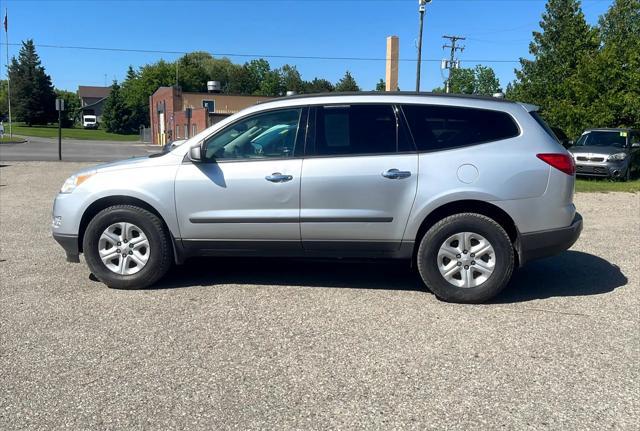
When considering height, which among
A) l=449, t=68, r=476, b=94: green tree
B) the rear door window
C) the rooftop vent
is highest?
l=449, t=68, r=476, b=94: green tree

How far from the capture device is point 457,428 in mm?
2988

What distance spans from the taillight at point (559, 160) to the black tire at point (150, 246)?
352 cm

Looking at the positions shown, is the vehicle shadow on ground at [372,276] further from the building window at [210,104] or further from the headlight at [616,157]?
the building window at [210,104]

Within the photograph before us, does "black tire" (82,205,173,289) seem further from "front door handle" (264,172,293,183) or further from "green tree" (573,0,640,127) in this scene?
"green tree" (573,0,640,127)

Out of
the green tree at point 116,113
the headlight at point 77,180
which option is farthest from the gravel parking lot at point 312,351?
the green tree at point 116,113

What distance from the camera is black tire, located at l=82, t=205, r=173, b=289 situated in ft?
17.1

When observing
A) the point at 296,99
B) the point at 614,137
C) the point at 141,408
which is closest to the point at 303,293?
the point at 296,99

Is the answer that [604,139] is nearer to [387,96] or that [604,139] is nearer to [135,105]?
[387,96]

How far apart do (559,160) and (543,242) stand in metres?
0.74

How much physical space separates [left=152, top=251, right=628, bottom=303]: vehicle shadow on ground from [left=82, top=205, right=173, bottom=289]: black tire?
0.75 ft

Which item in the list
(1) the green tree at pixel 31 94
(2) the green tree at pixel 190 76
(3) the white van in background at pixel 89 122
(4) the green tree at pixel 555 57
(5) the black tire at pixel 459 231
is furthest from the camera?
(3) the white van in background at pixel 89 122

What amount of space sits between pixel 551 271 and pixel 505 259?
1646mm

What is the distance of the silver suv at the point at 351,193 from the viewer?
4.96m

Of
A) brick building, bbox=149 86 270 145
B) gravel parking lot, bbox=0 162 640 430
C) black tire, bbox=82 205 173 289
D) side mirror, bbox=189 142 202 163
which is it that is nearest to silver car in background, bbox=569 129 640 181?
gravel parking lot, bbox=0 162 640 430
